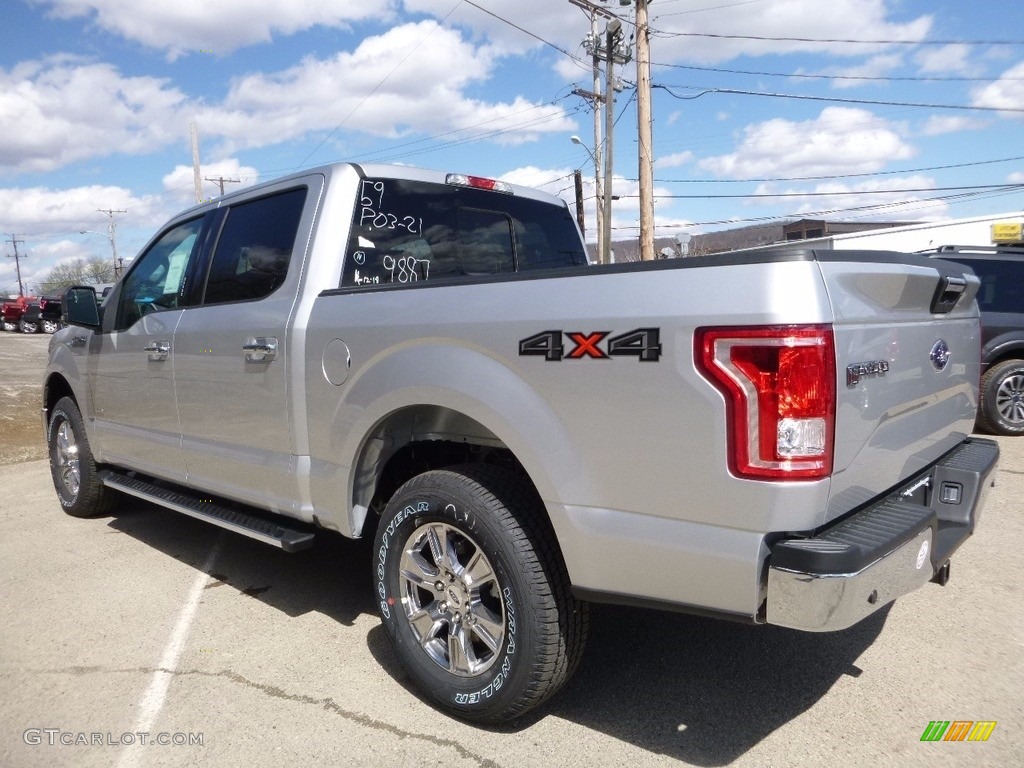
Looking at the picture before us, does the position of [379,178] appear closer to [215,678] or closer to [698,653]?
[215,678]

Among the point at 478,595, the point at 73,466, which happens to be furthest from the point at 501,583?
the point at 73,466

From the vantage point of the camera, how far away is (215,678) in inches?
130

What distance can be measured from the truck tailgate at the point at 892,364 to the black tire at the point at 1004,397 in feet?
19.2

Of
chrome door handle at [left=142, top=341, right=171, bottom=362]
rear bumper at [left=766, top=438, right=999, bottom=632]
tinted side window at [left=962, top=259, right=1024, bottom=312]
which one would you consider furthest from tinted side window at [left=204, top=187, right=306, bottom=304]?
tinted side window at [left=962, top=259, right=1024, bottom=312]

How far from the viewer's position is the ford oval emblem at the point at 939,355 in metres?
2.79

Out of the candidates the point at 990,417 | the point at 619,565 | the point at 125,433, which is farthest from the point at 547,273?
the point at 990,417

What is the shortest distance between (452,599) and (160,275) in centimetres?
299

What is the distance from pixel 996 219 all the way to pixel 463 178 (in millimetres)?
29728

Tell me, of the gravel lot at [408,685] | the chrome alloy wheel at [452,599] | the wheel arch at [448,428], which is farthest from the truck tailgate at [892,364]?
the chrome alloy wheel at [452,599]

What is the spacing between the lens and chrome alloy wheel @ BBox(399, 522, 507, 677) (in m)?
2.79

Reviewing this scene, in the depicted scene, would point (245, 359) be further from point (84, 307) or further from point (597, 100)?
point (597, 100)

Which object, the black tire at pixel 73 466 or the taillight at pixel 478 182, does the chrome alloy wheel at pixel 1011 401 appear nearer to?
the taillight at pixel 478 182

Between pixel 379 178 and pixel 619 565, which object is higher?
pixel 379 178

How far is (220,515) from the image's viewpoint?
396cm
